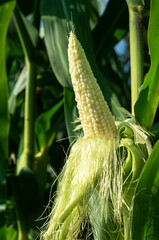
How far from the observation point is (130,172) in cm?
68

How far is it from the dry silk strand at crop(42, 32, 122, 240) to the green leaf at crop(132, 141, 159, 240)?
4cm

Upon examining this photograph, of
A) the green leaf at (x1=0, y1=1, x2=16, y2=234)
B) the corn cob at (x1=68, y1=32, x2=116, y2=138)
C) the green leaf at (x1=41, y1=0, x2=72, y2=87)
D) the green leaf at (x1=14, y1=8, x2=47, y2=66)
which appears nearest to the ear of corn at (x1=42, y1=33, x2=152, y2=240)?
→ the corn cob at (x1=68, y1=32, x2=116, y2=138)

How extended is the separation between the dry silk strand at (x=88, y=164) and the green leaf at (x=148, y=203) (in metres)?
0.04

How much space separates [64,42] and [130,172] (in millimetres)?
555

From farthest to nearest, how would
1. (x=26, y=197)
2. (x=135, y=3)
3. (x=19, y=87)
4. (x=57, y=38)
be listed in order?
(x=19, y=87)
(x=26, y=197)
(x=57, y=38)
(x=135, y=3)

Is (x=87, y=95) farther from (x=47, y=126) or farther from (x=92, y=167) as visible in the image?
(x=47, y=126)

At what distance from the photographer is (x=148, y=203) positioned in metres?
0.63

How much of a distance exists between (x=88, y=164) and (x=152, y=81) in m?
0.20

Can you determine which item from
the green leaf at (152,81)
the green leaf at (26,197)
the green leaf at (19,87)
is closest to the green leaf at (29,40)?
the green leaf at (19,87)

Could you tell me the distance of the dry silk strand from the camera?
66 cm

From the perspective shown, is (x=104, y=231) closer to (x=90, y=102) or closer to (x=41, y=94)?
(x=90, y=102)

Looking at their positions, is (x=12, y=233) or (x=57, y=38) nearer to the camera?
(x=57, y=38)

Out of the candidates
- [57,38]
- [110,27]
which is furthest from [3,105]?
[110,27]

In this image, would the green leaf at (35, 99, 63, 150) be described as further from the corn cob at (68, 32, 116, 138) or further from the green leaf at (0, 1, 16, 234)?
the corn cob at (68, 32, 116, 138)
